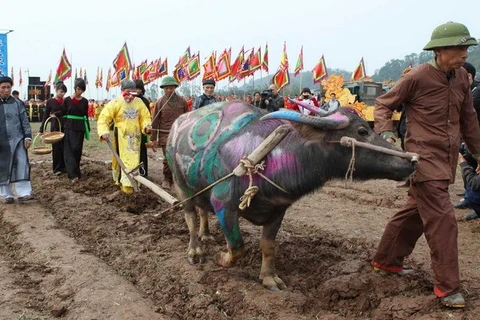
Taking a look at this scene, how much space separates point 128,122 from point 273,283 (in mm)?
4129

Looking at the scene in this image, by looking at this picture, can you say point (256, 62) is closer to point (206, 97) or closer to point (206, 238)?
point (206, 97)

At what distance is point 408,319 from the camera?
3.44 m

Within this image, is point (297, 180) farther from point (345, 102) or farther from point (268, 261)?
point (345, 102)

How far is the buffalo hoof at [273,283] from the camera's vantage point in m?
4.11

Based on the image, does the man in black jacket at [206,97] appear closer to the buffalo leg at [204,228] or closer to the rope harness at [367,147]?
the buffalo leg at [204,228]

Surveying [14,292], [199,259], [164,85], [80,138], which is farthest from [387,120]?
[80,138]

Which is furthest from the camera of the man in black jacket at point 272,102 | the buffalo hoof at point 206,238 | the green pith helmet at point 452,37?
the man in black jacket at point 272,102

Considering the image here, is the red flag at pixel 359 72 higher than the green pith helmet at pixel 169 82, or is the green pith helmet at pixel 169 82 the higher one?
the green pith helmet at pixel 169 82

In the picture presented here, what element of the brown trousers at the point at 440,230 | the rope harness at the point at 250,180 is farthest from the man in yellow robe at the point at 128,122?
the brown trousers at the point at 440,230

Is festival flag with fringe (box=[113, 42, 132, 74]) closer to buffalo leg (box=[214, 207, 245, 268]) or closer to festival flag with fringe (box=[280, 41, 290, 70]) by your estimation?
festival flag with fringe (box=[280, 41, 290, 70])

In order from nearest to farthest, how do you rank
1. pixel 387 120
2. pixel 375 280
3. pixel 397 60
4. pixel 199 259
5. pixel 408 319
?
pixel 408 319 → pixel 387 120 → pixel 375 280 → pixel 199 259 → pixel 397 60

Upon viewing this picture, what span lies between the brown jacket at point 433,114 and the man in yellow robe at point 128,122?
439 cm

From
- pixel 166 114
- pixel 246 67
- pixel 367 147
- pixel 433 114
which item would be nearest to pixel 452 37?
pixel 433 114

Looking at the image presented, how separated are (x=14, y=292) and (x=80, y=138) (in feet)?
18.5
